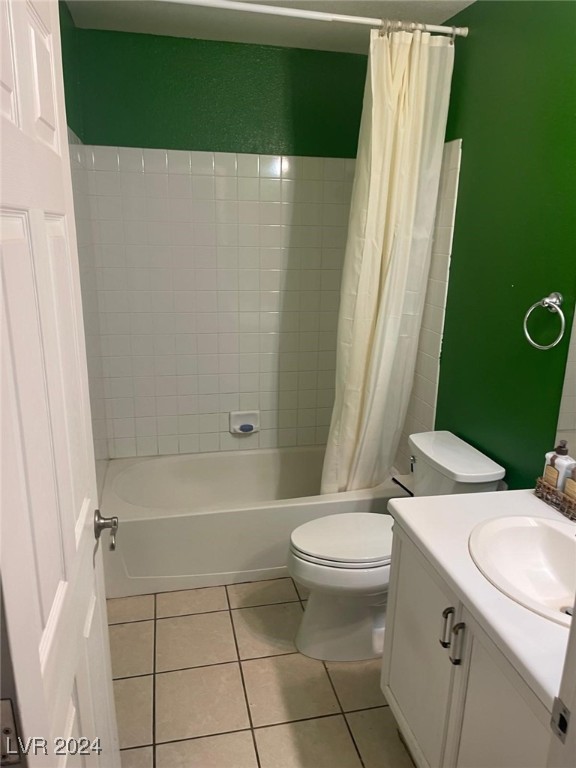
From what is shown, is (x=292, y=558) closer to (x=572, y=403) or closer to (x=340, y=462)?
(x=340, y=462)

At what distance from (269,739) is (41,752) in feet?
4.01

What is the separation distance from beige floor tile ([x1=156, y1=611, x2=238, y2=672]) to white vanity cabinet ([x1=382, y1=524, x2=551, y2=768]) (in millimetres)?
682

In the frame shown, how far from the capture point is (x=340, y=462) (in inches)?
96.4

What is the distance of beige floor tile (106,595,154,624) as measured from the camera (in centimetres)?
220

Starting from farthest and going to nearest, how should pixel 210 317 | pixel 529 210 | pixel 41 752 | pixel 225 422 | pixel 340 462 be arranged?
pixel 225 422 < pixel 210 317 < pixel 340 462 < pixel 529 210 < pixel 41 752

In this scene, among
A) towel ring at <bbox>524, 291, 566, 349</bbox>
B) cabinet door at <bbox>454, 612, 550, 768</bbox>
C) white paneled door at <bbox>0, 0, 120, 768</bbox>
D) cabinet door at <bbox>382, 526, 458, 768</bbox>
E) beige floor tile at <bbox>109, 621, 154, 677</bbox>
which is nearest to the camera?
white paneled door at <bbox>0, 0, 120, 768</bbox>

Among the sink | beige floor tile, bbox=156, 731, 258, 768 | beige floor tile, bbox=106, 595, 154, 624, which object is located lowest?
beige floor tile, bbox=156, 731, 258, 768

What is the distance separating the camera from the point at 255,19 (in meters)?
2.18

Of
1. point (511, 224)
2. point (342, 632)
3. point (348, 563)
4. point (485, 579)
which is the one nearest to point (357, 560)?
point (348, 563)

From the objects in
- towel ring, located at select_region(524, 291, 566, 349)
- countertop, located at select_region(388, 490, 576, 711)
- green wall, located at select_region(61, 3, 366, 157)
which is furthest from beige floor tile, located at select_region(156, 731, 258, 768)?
green wall, located at select_region(61, 3, 366, 157)

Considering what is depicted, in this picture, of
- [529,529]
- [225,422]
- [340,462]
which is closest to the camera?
[529,529]

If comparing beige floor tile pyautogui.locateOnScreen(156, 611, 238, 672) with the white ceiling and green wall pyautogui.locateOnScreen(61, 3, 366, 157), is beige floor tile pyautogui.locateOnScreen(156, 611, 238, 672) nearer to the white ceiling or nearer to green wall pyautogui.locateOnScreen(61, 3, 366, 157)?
green wall pyautogui.locateOnScreen(61, 3, 366, 157)

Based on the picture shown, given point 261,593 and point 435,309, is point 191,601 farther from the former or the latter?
point 435,309

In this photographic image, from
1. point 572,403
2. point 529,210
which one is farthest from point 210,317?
point 572,403
